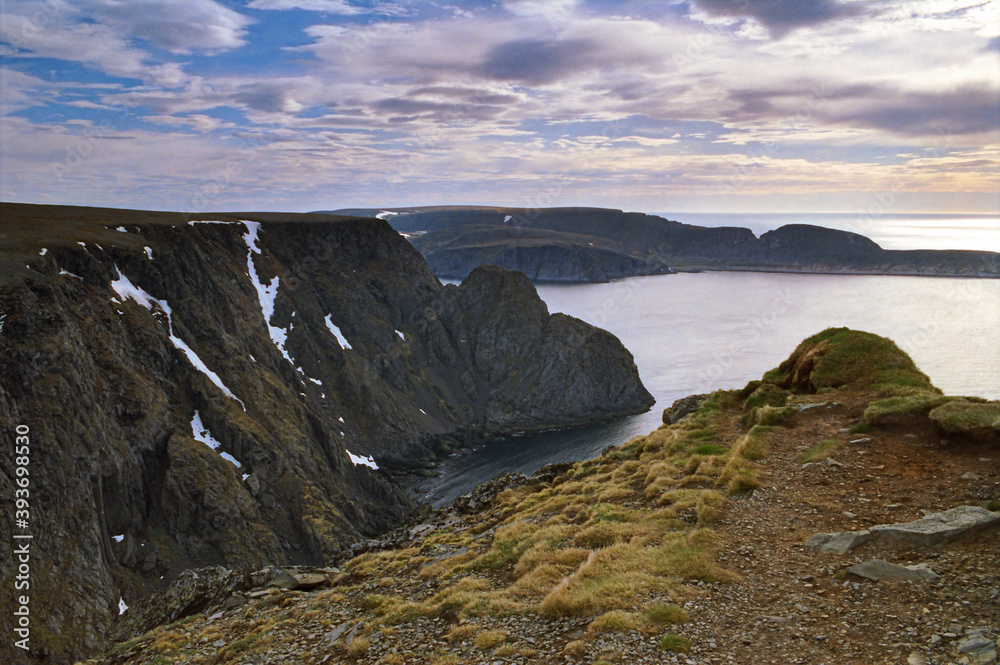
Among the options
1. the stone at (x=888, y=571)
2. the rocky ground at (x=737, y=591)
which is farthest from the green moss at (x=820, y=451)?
the stone at (x=888, y=571)

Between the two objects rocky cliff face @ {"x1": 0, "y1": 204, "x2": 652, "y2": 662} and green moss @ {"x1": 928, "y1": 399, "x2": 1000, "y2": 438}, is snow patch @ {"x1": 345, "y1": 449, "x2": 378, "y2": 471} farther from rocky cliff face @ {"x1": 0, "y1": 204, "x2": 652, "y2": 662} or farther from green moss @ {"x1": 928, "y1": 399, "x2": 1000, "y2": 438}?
green moss @ {"x1": 928, "y1": 399, "x2": 1000, "y2": 438}

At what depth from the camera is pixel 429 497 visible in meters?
95.4

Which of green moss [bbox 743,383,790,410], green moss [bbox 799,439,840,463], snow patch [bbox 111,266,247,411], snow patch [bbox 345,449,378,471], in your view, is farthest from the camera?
snow patch [bbox 345,449,378,471]

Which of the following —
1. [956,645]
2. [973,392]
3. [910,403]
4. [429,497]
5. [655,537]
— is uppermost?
Answer: [910,403]

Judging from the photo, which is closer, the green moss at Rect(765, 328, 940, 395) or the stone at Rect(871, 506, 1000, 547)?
the stone at Rect(871, 506, 1000, 547)

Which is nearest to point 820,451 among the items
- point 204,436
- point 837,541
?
point 837,541

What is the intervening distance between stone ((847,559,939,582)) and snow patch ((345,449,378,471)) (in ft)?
318

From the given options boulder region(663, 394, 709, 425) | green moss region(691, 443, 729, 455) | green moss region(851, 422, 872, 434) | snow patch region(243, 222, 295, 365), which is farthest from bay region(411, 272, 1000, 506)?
green moss region(851, 422, 872, 434)

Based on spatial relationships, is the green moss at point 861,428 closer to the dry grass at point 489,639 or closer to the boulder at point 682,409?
the dry grass at point 489,639

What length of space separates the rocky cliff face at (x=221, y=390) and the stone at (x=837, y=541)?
51.9m

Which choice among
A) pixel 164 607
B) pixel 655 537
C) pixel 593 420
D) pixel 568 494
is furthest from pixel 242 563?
pixel 593 420

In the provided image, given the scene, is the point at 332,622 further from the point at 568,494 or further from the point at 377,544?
the point at 377,544

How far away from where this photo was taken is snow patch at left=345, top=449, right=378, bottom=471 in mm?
103125

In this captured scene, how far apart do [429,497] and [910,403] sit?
8340cm
